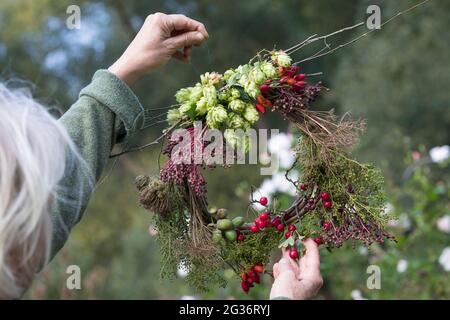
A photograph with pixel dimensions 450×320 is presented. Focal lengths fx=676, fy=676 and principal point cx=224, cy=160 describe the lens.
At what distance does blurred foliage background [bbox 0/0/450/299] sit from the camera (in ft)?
10.2

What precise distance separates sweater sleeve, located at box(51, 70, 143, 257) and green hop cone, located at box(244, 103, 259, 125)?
206 millimetres

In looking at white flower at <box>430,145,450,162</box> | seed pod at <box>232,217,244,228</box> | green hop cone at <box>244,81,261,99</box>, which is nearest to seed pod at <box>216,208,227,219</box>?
seed pod at <box>232,217,244,228</box>

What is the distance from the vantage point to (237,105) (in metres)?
1.29

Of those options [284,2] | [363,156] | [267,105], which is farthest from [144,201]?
[284,2]

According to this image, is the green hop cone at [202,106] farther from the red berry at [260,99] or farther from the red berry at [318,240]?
the red berry at [318,240]

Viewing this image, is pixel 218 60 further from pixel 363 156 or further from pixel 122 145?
pixel 122 145

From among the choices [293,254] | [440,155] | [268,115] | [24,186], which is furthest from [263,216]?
[268,115]

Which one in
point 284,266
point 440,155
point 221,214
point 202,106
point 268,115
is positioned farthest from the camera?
point 268,115

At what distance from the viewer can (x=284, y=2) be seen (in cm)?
884

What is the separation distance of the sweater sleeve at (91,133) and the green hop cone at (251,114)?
0.68ft

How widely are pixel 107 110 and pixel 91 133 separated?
72 mm

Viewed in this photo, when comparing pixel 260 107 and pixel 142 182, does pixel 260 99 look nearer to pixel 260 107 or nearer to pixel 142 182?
pixel 260 107

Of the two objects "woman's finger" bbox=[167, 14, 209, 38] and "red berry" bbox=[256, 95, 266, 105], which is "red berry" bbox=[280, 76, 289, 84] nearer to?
"red berry" bbox=[256, 95, 266, 105]

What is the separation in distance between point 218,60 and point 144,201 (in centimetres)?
697
